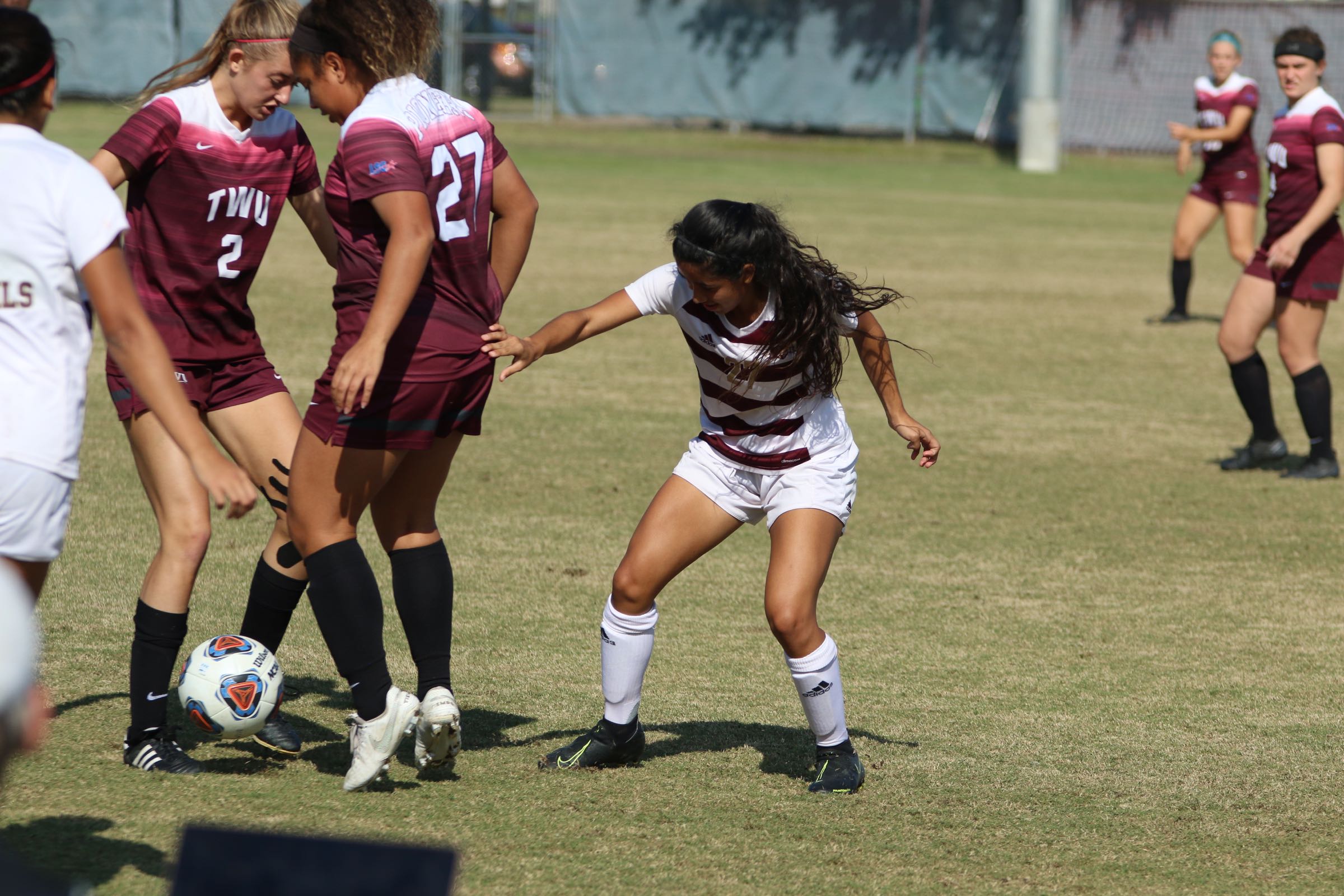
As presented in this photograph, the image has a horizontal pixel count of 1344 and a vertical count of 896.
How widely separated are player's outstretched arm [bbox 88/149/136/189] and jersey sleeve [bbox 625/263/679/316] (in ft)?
4.69

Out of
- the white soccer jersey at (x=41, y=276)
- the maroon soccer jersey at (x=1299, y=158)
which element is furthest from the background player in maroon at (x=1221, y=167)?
the white soccer jersey at (x=41, y=276)

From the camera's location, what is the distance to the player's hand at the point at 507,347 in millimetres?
4195

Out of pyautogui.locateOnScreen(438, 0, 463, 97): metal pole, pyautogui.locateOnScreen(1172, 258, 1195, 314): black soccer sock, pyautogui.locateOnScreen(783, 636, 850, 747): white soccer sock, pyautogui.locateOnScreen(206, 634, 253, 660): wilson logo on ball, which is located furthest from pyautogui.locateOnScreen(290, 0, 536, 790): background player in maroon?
pyautogui.locateOnScreen(438, 0, 463, 97): metal pole

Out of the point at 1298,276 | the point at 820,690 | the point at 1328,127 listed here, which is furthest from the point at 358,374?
the point at 1328,127

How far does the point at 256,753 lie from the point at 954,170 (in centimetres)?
2931

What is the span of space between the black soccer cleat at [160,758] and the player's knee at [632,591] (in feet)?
4.17

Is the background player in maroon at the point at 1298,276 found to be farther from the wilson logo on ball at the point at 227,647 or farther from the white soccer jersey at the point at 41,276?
the white soccer jersey at the point at 41,276

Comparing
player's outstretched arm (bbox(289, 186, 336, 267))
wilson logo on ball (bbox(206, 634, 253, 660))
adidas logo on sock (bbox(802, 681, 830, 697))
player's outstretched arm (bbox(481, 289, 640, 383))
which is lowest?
adidas logo on sock (bbox(802, 681, 830, 697))

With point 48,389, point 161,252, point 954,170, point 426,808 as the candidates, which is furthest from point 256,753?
point 954,170

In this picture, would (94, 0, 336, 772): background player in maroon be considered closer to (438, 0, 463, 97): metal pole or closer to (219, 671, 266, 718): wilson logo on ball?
(219, 671, 266, 718): wilson logo on ball

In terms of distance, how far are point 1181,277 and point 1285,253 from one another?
5.74 meters

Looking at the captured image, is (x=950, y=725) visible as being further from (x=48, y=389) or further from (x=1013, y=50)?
(x=1013, y=50)

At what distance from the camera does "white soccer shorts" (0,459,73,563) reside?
9.94 feet

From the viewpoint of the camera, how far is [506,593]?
6367mm
